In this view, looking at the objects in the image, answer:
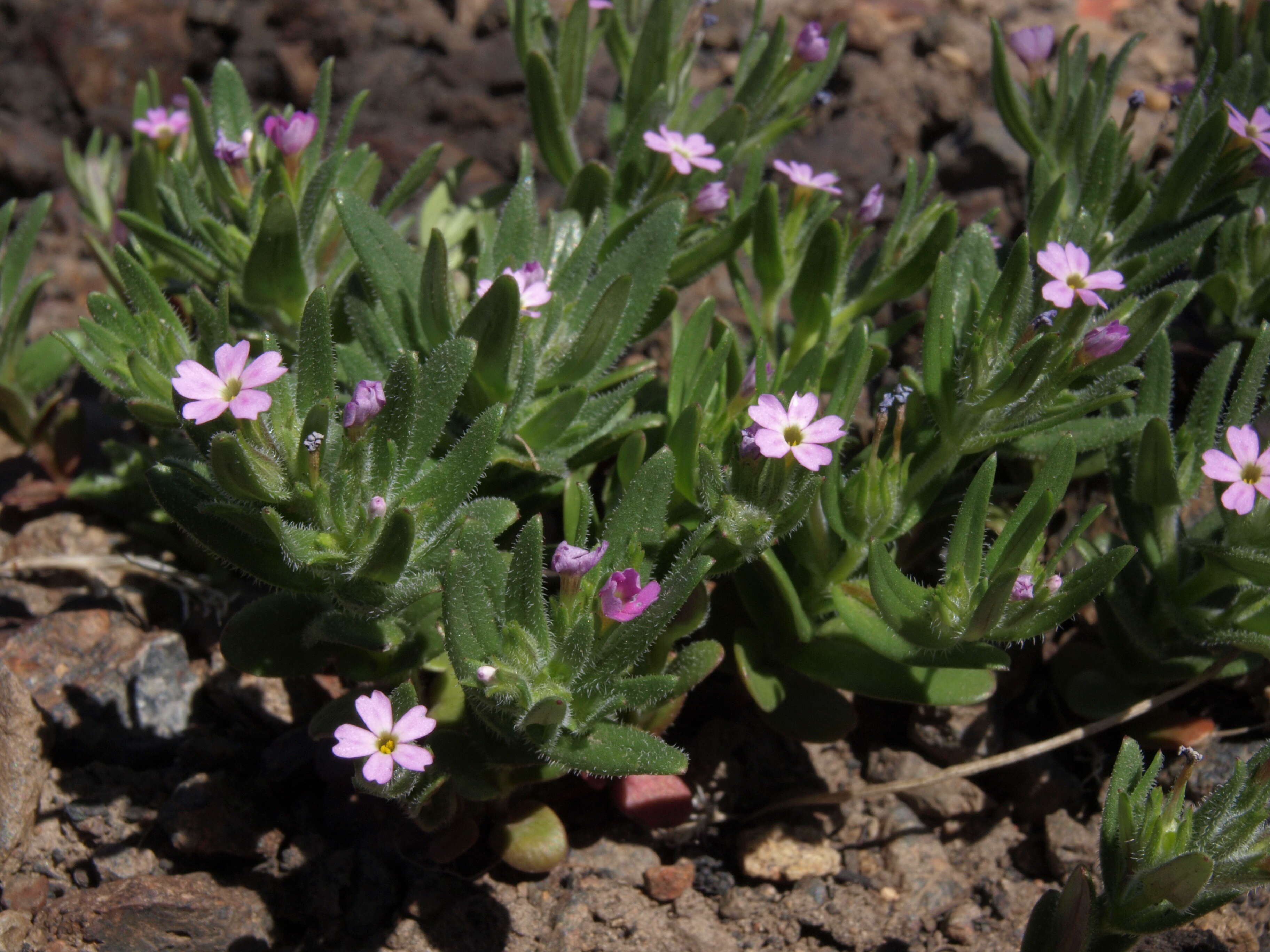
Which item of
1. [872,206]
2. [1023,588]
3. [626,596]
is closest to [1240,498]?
[1023,588]

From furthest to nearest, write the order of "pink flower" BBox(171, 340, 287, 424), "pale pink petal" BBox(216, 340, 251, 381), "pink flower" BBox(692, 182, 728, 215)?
"pink flower" BBox(692, 182, 728, 215) < "pale pink petal" BBox(216, 340, 251, 381) < "pink flower" BBox(171, 340, 287, 424)

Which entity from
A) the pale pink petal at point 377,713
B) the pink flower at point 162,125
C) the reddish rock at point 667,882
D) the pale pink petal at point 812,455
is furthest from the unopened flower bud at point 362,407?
the pink flower at point 162,125

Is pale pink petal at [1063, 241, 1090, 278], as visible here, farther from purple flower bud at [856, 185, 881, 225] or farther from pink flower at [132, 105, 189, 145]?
pink flower at [132, 105, 189, 145]

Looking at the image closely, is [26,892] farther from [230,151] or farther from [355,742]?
[230,151]

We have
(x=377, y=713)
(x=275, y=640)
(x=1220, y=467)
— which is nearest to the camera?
(x=377, y=713)

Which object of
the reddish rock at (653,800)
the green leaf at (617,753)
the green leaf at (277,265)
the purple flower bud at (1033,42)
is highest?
the purple flower bud at (1033,42)

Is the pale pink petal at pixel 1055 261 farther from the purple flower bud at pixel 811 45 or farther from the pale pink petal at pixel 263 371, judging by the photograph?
the pale pink petal at pixel 263 371

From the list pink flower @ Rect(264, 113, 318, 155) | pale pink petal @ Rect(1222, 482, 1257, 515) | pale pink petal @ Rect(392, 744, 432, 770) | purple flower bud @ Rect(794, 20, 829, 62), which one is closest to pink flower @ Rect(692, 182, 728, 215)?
purple flower bud @ Rect(794, 20, 829, 62)
